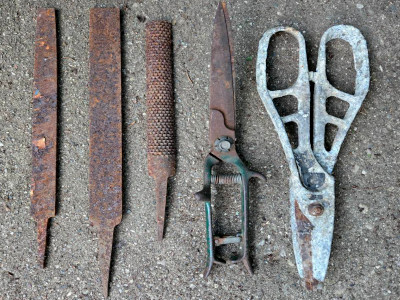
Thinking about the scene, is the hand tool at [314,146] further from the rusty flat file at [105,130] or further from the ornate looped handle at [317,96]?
the rusty flat file at [105,130]

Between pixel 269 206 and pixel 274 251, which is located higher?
pixel 269 206

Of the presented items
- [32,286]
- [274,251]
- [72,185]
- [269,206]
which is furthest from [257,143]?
[32,286]

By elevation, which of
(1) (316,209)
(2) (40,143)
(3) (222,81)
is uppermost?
(3) (222,81)

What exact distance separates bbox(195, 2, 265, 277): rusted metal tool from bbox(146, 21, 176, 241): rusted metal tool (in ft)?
0.55

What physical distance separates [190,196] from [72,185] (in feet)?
1.46

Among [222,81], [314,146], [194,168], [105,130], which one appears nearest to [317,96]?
[314,146]

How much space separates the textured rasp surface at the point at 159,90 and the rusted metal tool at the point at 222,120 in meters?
0.18

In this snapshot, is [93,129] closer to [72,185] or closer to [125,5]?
[72,185]

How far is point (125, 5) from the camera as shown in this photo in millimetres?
1486

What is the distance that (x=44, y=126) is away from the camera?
1452 mm

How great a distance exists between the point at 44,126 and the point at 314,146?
3.22ft

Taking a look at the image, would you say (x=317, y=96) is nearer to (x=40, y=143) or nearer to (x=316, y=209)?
(x=316, y=209)

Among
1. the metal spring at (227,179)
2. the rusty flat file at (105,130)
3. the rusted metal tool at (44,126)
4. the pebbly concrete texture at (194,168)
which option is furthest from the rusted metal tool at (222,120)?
the rusted metal tool at (44,126)

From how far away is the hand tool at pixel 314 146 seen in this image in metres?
1.30
